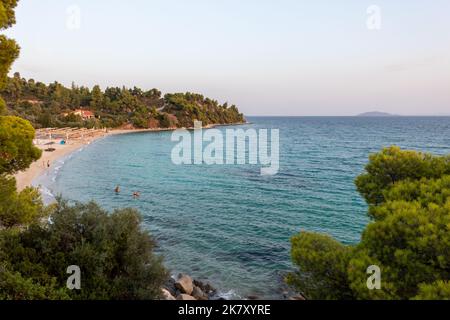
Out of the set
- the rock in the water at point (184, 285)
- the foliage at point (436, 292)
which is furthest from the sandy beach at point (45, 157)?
the foliage at point (436, 292)

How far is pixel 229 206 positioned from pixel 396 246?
82.9 feet

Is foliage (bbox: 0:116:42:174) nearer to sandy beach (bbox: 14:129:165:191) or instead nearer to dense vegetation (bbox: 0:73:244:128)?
sandy beach (bbox: 14:129:165:191)

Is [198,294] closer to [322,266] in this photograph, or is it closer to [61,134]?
[322,266]

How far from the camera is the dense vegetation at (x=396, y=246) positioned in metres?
6.64

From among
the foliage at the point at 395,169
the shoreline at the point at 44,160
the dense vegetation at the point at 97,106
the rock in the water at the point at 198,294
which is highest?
the dense vegetation at the point at 97,106

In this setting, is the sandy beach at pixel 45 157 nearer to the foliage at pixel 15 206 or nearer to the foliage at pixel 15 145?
the foliage at pixel 15 206

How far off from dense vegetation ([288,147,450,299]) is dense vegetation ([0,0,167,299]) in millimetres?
5494

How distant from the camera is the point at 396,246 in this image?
7367 mm

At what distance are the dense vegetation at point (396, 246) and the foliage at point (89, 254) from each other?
5383 millimetres

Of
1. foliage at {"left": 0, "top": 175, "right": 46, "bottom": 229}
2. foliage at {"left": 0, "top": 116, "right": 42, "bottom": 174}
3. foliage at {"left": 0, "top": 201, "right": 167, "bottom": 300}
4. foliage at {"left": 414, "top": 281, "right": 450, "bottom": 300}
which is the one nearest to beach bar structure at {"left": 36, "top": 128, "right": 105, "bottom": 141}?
foliage at {"left": 0, "top": 175, "right": 46, "bottom": 229}
